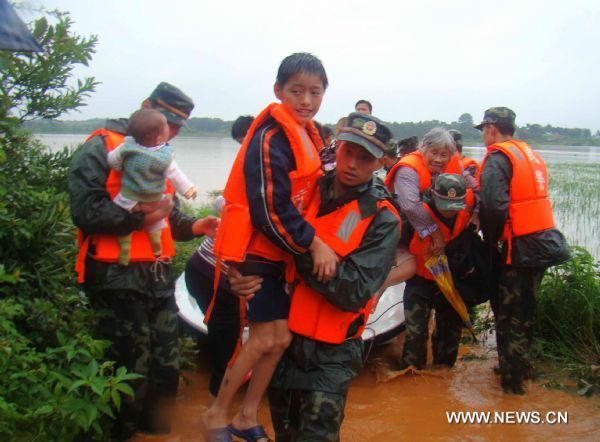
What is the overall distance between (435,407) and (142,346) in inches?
91.4

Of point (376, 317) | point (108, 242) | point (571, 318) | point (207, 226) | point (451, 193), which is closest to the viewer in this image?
point (108, 242)

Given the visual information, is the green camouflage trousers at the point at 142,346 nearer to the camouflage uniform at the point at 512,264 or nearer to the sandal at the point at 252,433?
the sandal at the point at 252,433

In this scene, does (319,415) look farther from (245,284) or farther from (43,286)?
(43,286)

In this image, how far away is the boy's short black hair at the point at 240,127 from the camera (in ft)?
14.1

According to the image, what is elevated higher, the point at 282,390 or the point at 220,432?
the point at 282,390

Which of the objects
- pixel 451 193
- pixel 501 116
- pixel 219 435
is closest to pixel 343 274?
pixel 219 435

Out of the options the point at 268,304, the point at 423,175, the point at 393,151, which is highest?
the point at 393,151

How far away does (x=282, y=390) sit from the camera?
2.80m

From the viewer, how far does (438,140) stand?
15.0 ft

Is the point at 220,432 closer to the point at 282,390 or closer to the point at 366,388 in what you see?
the point at 282,390

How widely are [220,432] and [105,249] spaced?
1117 mm

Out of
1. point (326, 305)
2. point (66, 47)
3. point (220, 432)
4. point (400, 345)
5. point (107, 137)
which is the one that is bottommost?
point (400, 345)

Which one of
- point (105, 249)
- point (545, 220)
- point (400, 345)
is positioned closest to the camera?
point (105, 249)

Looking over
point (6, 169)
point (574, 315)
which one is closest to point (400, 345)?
point (574, 315)
